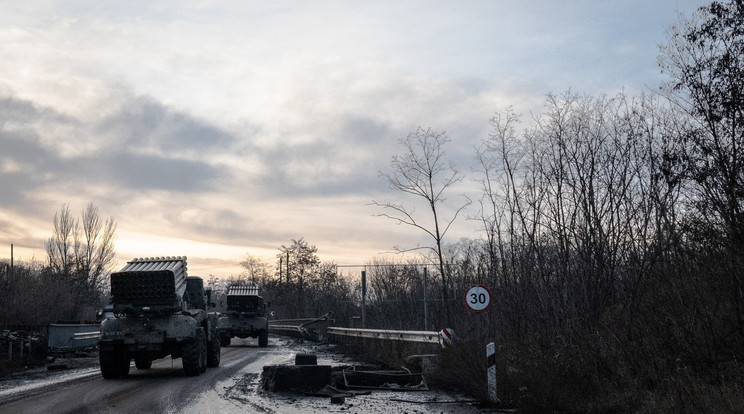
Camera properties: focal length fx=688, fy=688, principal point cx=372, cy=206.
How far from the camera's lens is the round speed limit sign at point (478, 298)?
1362 centimetres

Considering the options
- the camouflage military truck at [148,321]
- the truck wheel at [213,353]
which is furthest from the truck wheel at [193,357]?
the truck wheel at [213,353]

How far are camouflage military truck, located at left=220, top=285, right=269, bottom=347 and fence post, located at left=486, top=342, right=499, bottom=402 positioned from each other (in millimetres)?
27128

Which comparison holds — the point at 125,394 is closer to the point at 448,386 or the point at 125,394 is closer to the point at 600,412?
the point at 448,386

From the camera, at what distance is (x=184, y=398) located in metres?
13.1

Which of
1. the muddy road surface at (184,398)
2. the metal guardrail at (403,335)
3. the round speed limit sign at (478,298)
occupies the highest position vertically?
the round speed limit sign at (478,298)

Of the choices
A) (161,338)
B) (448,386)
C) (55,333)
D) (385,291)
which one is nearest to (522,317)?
(448,386)

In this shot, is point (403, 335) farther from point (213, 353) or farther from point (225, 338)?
point (225, 338)

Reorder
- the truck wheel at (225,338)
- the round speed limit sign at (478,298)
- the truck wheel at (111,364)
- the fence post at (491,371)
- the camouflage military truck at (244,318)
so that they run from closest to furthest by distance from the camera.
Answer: the fence post at (491,371), the round speed limit sign at (478,298), the truck wheel at (111,364), the camouflage military truck at (244,318), the truck wheel at (225,338)

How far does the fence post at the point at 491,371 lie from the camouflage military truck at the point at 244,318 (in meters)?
27.1

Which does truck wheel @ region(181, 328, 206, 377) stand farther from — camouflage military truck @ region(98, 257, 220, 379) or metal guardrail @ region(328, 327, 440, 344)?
metal guardrail @ region(328, 327, 440, 344)

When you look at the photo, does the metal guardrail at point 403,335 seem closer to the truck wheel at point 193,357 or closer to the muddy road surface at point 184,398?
the muddy road surface at point 184,398

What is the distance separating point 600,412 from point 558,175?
22.7ft

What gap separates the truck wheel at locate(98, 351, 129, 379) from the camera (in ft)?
59.0

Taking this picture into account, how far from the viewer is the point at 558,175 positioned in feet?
51.2
